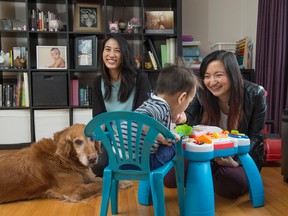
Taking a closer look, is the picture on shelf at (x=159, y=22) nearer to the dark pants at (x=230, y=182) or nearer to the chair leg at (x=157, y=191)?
the dark pants at (x=230, y=182)

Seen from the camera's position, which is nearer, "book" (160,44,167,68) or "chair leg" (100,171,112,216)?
"chair leg" (100,171,112,216)

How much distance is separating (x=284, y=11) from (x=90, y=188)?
87.6 inches

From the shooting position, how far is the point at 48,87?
2852 millimetres

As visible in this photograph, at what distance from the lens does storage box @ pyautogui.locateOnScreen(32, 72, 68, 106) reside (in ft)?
9.31

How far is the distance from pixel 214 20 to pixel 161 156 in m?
2.61

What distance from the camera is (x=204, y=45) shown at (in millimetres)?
3330

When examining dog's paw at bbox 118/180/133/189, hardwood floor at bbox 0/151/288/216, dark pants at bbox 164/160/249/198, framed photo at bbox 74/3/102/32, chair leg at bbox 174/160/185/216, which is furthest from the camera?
framed photo at bbox 74/3/102/32

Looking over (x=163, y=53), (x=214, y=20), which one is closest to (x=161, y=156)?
(x=163, y=53)

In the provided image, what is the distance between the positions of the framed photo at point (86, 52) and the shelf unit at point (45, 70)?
0.04 m

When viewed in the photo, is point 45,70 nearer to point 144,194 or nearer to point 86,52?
point 86,52

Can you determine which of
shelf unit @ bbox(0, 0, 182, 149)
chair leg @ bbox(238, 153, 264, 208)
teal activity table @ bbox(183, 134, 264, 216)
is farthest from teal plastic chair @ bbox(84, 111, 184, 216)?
shelf unit @ bbox(0, 0, 182, 149)

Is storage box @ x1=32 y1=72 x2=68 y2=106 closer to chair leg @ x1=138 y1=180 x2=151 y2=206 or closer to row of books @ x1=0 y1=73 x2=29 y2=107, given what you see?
row of books @ x1=0 y1=73 x2=29 y2=107

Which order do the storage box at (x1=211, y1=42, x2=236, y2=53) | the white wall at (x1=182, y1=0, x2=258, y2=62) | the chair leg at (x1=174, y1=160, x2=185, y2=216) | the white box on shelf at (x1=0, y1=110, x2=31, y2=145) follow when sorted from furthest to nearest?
the white wall at (x1=182, y1=0, x2=258, y2=62), the storage box at (x1=211, y1=42, x2=236, y2=53), the white box on shelf at (x1=0, y1=110, x2=31, y2=145), the chair leg at (x1=174, y1=160, x2=185, y2=216)

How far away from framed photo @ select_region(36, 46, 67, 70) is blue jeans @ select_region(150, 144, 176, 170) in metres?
2.06
